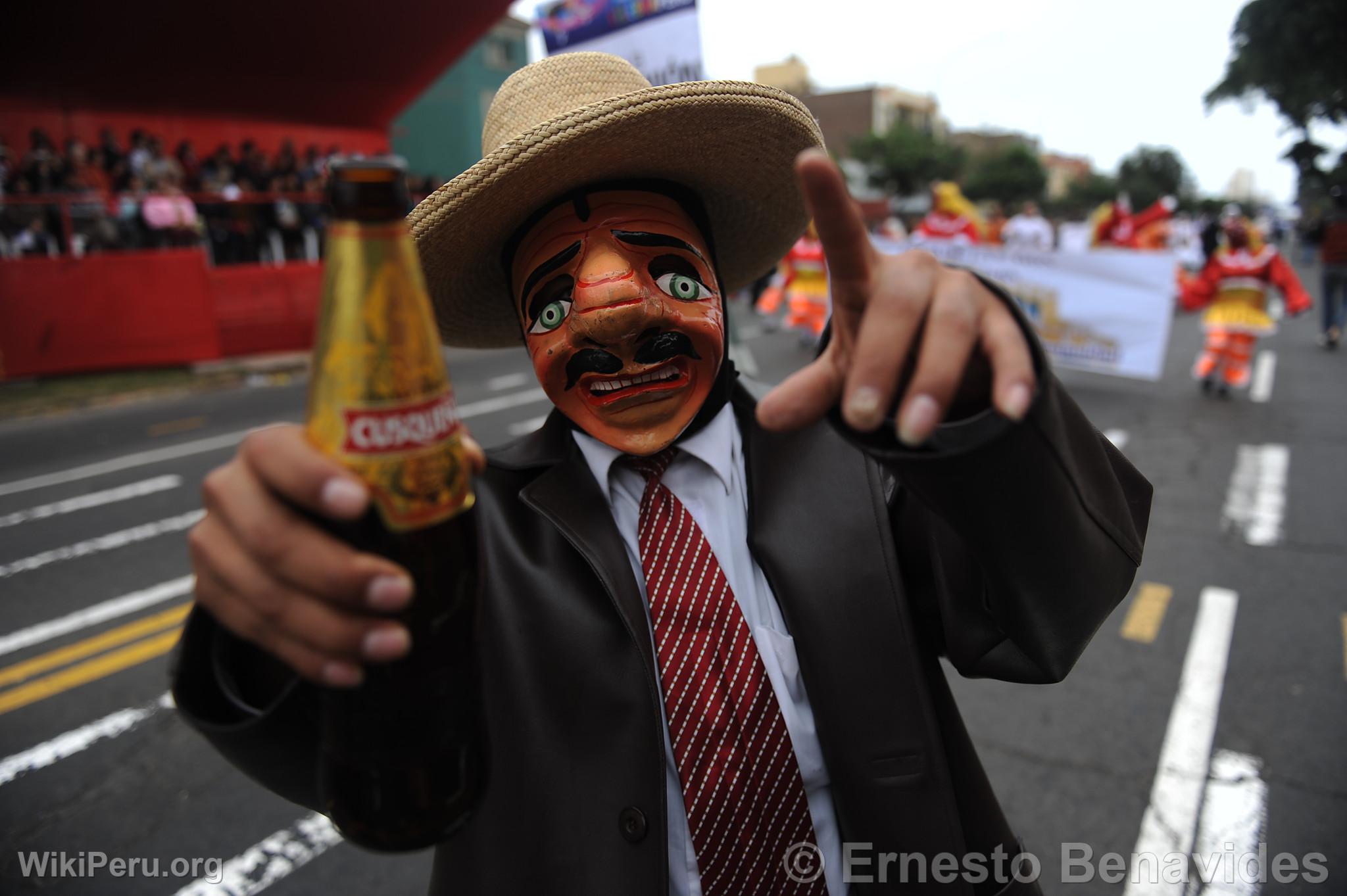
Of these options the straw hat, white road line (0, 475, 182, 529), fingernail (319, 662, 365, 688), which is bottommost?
white road line (0, 475, 182, 529)

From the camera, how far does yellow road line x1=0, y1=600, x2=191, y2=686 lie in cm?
387

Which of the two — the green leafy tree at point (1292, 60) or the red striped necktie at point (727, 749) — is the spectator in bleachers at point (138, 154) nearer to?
the green leafy tree at point (1292, 60)

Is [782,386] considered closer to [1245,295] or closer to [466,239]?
[466,239]

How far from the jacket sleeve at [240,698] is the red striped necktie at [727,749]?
542mm

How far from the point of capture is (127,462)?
727cm

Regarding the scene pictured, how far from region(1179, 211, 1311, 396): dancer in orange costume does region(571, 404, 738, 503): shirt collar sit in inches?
343

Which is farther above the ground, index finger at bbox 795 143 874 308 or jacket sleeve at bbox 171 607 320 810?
index finger at bbox 795 143 874 308

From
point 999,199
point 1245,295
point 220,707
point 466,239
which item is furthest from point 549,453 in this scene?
point 999,199

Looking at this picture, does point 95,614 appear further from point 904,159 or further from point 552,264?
point 904,159

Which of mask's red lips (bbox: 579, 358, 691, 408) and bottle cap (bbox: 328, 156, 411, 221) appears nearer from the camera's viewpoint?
bottle cap (bbox: 328, 156, 411, 221)

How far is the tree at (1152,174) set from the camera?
60688 mm

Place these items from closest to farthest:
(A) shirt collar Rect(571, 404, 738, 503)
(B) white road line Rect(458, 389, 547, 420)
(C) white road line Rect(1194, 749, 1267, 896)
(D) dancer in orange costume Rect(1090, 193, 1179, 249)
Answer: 1. (A) shirt collar Rect(571, 404, 738, 503)
2. (C) white road line Rect(1194, 749, 1267, 896)
3. (B) white road line Rect(458, 389, 547, 420)
4. (D) dancer in orange costume Rect(1090, 193, 1179, 249)

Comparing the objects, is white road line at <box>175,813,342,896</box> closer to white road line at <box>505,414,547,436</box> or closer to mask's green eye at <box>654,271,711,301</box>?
mask's green eye at <box>654,271,711,301</box>

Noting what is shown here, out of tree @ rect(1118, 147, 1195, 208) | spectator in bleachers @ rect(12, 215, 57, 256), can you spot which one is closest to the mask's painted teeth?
spectator in bleachers @ rect(12, 215, 57, 256)
